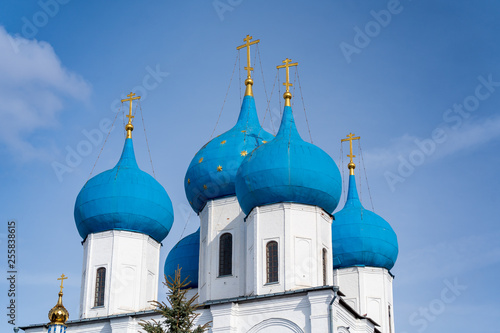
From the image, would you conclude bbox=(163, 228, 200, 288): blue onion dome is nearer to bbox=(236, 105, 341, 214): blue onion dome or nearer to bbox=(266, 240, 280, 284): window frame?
bbox=(236, 105, 341, 214): blue onion dome

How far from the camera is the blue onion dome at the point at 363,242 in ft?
83.5

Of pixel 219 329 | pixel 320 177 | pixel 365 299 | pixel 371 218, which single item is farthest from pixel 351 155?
pixel 219 329

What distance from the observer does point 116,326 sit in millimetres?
21219

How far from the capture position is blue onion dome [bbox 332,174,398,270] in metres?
25.4

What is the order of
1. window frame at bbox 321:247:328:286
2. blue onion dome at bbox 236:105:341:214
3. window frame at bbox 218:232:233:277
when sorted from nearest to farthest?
1. blue onion dome at bbox 236:105:341:214
2. window frame at bbox 321:247:328:286
3. window frame at bbox 218:232:233:277

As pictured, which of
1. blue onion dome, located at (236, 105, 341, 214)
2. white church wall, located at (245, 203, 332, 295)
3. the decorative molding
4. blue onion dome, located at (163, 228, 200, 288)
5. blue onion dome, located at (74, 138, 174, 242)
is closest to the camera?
the decorative molding

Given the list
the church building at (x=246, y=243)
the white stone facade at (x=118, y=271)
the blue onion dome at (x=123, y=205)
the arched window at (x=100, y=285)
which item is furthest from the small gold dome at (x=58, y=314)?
the blue onion dome at (x=123, y=205)

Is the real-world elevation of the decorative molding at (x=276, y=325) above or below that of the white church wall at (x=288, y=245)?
below

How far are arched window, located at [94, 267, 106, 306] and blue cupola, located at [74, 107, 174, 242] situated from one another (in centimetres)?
108

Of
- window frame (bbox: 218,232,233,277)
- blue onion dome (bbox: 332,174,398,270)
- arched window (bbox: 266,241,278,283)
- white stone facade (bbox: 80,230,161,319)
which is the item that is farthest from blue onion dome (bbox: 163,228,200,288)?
arched window (bbox: 266,241,278,283)

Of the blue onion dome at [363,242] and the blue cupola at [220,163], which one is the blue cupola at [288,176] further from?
the blue onion dome at [363,242]

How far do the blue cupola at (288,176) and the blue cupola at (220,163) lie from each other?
1674 mm

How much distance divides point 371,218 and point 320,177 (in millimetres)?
5166

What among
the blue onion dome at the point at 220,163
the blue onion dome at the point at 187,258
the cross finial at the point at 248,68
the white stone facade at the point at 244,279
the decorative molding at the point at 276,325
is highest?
the cross finial at the point at 248,68
